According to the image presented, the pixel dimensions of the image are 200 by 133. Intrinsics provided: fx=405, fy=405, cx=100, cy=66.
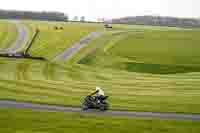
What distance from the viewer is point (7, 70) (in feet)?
217

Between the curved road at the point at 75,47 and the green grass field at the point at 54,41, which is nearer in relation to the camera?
the curved road at the point at 75,47

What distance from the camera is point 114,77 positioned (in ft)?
213

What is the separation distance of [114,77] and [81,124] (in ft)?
108

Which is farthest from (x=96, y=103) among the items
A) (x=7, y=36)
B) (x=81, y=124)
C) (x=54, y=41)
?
(x=7, y=36)

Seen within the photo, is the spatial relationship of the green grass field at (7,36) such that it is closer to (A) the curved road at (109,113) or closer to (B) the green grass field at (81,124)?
(A) the curved road at (109,113)

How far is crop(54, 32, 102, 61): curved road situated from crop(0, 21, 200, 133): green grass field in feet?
4.93

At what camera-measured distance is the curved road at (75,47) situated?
83312 mm

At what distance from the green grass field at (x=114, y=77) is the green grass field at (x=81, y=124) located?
0.08m

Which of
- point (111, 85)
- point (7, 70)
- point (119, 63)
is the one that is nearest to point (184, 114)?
point (111, 85)

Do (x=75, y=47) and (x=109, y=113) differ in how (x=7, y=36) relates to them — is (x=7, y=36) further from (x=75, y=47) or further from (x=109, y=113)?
(x=109, y=113)

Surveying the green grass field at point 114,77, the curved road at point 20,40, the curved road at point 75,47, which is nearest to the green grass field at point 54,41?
the green grass field at point 114,77

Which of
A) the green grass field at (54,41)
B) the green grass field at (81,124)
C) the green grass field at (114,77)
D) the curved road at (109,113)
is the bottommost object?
the green grass field at (81,124)

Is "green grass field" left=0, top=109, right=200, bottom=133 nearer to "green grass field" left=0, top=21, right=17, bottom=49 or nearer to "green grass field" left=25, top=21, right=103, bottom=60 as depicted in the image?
"green grass field" left=25, top=21, right=103, bottom=60

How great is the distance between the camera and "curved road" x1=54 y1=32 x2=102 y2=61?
83.3 metres
